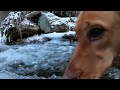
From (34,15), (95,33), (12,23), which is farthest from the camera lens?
(12,23)

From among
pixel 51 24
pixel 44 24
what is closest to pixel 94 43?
pixel 51 24

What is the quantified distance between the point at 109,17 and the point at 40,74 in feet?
3.74

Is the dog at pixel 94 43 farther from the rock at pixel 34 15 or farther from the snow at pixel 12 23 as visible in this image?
the snow at pixel 12 23

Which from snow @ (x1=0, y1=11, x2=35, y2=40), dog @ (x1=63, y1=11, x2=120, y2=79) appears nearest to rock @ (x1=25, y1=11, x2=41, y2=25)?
snow @ (x1=0, y1=11, x2=35, y2=40)

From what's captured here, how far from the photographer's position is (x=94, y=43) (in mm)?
1785

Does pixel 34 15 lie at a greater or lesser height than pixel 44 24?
greater

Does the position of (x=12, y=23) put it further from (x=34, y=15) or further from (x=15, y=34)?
(x=34, y=15)

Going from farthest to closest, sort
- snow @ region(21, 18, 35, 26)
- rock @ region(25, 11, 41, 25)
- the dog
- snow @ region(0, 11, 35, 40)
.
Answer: snow @ region(21, 18, 35, 26), snow @ region(0, 11, 35, 40), rock @ region(25, 11, 41, 25), the dog

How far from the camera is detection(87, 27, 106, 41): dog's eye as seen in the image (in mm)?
1753

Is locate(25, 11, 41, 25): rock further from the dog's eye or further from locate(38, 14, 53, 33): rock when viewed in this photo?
the dog's eye

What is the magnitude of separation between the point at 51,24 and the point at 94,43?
2.34 metres

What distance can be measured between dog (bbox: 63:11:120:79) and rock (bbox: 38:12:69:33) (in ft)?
7.05
